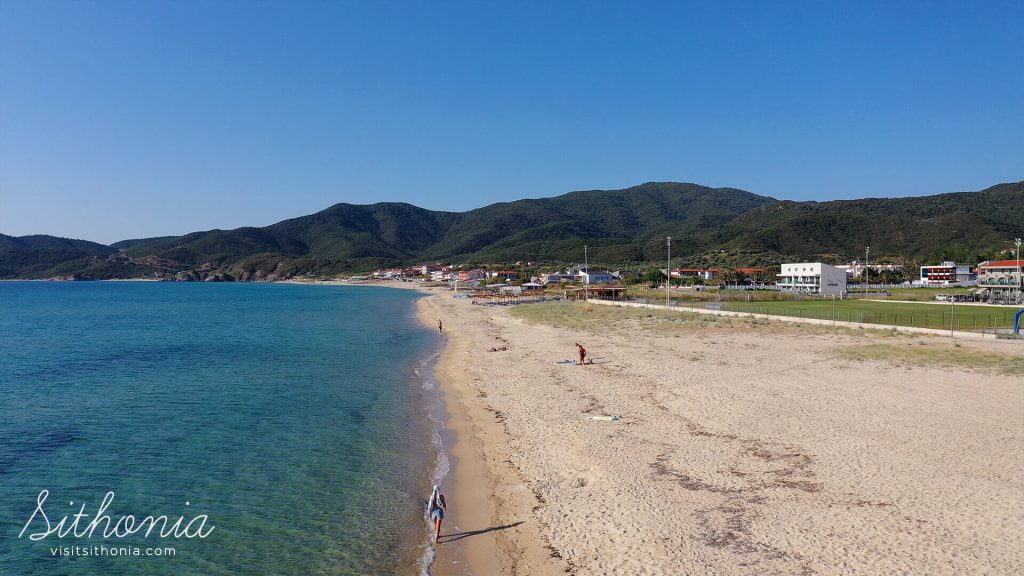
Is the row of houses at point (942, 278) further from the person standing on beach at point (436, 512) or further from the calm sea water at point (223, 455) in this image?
the person standing on beach at point (436, 512)

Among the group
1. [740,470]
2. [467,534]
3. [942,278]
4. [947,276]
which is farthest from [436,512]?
[947,276]

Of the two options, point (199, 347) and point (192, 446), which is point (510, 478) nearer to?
point (192, 446)

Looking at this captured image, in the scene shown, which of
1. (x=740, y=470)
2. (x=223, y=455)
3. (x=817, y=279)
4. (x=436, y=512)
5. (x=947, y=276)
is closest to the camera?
(x=436, y=512)

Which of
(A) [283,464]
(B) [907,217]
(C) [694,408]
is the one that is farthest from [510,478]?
(B) [907,217]

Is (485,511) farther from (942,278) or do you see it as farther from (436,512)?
(942,278)

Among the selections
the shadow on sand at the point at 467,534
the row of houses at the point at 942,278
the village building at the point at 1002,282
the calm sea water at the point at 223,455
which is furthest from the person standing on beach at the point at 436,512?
the row of houses at the point at 942,278

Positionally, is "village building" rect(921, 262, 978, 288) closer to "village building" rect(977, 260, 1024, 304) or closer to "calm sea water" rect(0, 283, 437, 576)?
"village building" rect(977, 260, 1024, 304)
